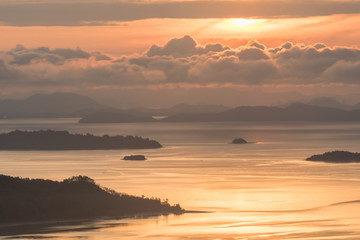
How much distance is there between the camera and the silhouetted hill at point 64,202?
7912cm

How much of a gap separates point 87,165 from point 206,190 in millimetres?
66799

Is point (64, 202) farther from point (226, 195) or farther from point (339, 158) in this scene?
point (339, 158)

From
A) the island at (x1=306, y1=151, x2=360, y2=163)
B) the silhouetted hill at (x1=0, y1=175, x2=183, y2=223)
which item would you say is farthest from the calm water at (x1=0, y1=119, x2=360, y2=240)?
the island at (x1=306, y1=151, x2=360, y2=163)

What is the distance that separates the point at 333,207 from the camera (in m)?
94.6

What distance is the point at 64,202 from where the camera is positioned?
8219cm

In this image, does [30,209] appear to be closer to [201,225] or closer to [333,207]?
[201,225]

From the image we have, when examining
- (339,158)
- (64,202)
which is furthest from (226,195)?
(339,158)

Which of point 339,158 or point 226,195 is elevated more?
point 339,158

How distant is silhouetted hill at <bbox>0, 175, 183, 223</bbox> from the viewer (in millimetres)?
79125

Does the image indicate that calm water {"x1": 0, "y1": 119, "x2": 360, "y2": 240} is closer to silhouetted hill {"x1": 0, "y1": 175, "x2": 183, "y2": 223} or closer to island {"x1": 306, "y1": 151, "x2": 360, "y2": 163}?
silhouetted hill {"x1": 0, "y1": 175, "x2": 183, "y2": 223}

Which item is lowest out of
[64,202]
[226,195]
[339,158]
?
[64,202]

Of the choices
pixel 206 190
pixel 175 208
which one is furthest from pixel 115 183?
pixel 175 208

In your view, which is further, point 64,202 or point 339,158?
point 339,158

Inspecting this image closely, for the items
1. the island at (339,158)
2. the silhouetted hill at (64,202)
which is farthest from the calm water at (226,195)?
the island at (339,158)
